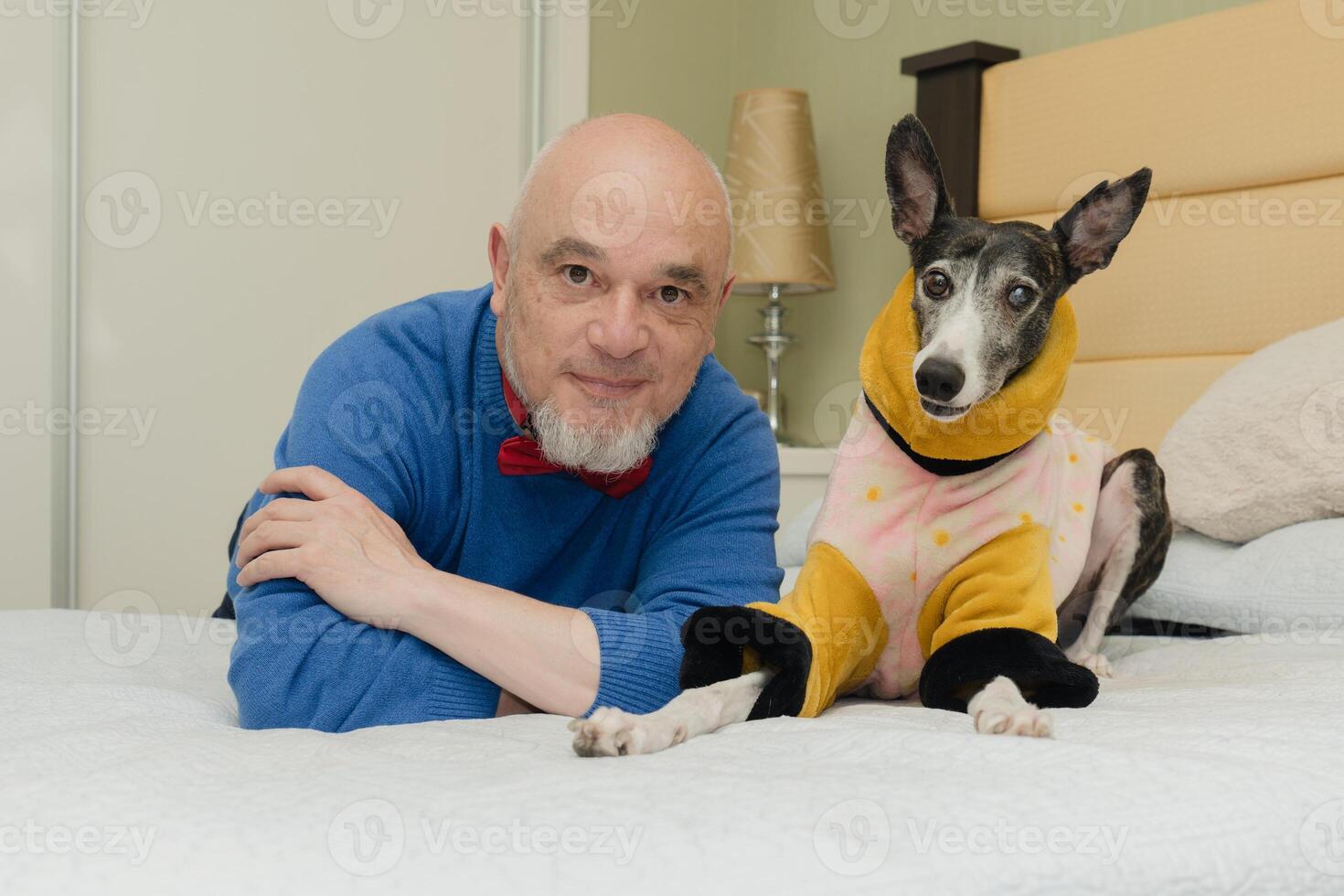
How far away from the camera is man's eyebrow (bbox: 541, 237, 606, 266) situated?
1.43 m

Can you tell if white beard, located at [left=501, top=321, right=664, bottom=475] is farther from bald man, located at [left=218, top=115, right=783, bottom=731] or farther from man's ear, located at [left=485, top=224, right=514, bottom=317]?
man's ear, located at [left=485, top=224, right=514, bottom=317]

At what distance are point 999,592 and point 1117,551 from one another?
1.83 ft

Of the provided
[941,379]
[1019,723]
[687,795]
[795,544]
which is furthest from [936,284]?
[795,544]

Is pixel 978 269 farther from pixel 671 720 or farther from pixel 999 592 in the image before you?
pixel 671 720

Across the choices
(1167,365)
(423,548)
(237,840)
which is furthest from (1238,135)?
(237,840)

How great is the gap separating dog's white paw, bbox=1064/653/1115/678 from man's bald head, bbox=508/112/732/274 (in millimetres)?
788

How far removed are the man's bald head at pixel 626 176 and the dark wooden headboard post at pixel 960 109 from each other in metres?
1.84

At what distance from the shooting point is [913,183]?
64.6 inches

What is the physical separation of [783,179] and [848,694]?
2349 millimetres

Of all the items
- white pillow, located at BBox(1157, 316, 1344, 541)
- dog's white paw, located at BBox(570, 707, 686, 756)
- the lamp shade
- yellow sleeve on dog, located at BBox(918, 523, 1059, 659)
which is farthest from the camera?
the lamp shade

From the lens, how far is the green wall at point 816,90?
373cm

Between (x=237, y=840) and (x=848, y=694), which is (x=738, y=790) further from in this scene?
(x=848, y=694)

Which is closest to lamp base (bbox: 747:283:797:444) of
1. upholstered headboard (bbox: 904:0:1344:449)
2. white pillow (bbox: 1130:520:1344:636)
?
upholstered headboard (bbox: 904:0:1344:449)

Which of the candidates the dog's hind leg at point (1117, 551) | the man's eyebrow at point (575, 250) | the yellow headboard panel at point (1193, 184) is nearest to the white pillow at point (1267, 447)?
the dog's hind leg at point (1117, 551)
